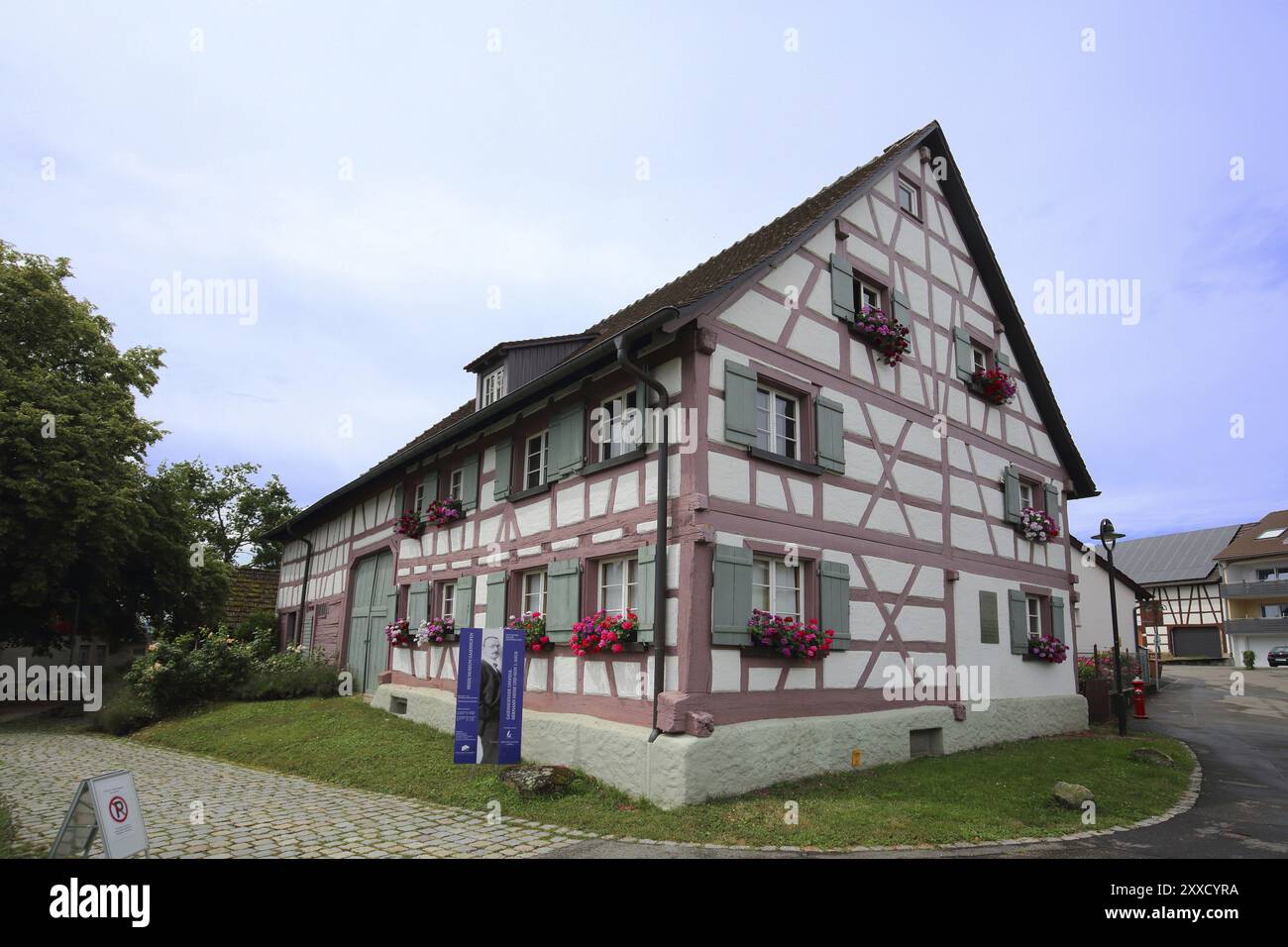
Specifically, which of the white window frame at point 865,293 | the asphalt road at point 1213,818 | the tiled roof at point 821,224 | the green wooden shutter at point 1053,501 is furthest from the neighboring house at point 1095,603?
the white window frame at point 865,293

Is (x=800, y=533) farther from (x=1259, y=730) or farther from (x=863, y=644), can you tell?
(x=1259, y=730)

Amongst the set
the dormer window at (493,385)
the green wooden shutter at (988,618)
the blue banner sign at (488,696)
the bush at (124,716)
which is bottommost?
the bush at (124,716)

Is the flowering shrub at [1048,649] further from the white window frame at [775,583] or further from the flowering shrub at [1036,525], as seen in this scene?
the white window frame at [775,583]

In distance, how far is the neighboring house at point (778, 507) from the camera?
8.98 metres

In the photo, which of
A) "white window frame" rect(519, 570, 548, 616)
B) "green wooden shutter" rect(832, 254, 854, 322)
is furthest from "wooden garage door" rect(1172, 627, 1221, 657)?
"white window frame" rect(519, 570, 548, 616)

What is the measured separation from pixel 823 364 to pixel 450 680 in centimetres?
772

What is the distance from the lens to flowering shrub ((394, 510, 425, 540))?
15.3 m

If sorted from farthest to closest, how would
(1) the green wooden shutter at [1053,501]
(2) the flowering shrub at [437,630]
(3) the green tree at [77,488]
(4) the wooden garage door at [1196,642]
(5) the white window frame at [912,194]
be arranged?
1. (4) the wooden garage door at [1196,642]
2. (3) the green tree at [77,488]
3. (1) the green wooden shutter at [1053,501]
4. (2) the flowering shrub at [437,630]
5. (5) the white window frame at [912,194]

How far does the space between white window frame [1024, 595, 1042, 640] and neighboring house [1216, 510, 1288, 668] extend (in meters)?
37.0

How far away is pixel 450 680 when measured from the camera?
13461mm

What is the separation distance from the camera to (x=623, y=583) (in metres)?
9.89

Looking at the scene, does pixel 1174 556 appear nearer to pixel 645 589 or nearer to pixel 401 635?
pixel 401 635

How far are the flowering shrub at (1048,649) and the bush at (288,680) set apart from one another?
13482 mm

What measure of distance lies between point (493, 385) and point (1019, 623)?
31.9 ft
